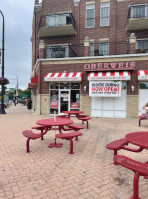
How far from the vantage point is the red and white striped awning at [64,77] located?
13406mm

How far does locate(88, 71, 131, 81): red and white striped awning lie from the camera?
1257 centimetres

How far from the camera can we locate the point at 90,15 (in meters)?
17.5

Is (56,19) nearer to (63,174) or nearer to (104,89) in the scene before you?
(104,89)

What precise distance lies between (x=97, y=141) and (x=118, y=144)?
7.17 ft

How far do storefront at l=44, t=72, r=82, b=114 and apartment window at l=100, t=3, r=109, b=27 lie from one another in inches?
288

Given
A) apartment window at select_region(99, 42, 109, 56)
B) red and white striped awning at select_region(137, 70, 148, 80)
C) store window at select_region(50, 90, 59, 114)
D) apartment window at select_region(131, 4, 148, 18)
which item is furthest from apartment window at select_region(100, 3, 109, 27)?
store window at select_region(50, 90, 59, 114)

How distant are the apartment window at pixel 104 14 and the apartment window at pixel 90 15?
0.84m

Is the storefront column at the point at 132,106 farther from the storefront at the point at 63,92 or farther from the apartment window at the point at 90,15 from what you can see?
the apartment window at the point at 90,15

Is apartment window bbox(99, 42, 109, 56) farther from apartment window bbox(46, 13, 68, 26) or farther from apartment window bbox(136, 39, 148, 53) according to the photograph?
apartment window bbox(46, 13, 68, 26)

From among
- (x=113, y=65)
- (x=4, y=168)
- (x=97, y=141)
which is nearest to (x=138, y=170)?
(x=4, y=168)

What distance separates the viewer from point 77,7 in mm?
17656

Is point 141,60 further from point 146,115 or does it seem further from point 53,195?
point 53,195

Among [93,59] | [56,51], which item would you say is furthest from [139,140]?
[56,51]

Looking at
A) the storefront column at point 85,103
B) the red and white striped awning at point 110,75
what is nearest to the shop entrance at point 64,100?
the storefront column at point 85,103
